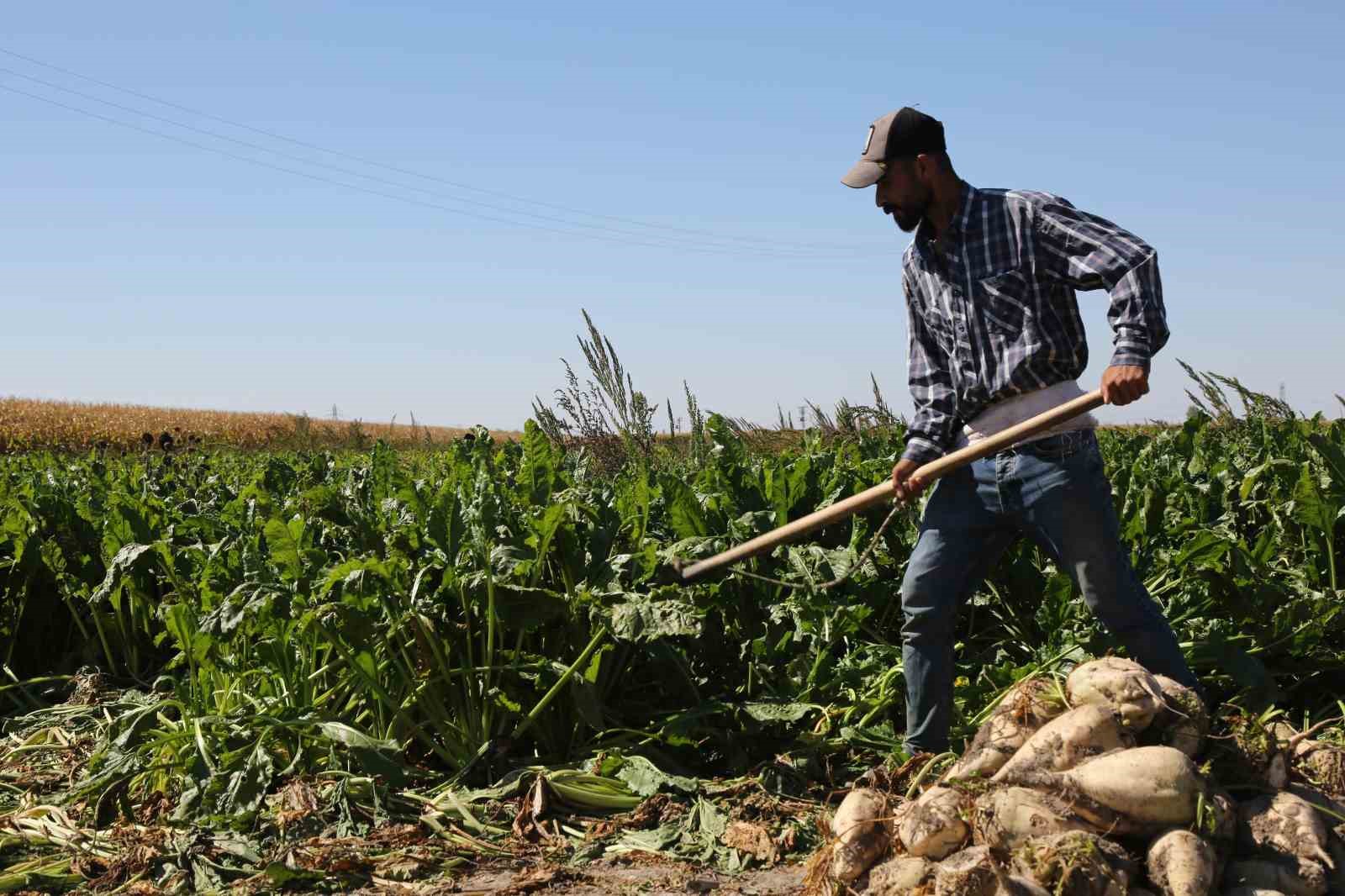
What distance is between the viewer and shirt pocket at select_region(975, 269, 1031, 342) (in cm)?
360

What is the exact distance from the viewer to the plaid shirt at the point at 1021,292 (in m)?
3.40

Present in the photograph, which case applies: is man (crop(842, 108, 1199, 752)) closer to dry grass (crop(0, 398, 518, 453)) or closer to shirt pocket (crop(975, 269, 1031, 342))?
shirt pocket (crop(975, 269, 1031, 342))

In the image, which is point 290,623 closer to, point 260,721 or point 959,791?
point 260,721

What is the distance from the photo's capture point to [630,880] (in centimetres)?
359

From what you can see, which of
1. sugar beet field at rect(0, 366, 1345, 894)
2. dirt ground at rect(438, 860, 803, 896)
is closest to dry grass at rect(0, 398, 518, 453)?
sugar beet field at rect(0, 366, 1345, 894)

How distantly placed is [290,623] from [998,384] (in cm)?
264

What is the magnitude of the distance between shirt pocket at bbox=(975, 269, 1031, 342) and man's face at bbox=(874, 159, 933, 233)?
11.9 inches

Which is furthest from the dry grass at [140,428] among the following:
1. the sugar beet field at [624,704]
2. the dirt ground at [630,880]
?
the dirt ground at [630,880]

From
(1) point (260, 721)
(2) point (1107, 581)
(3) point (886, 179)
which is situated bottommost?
(1) point (260, 721)

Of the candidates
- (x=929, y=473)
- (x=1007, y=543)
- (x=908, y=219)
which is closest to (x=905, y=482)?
(x=929, y=473)

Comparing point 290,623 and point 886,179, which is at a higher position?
point 886,179

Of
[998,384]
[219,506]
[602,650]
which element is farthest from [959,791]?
[219,506]

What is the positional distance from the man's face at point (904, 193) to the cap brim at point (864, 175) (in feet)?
0.10

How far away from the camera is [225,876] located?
376 cm
